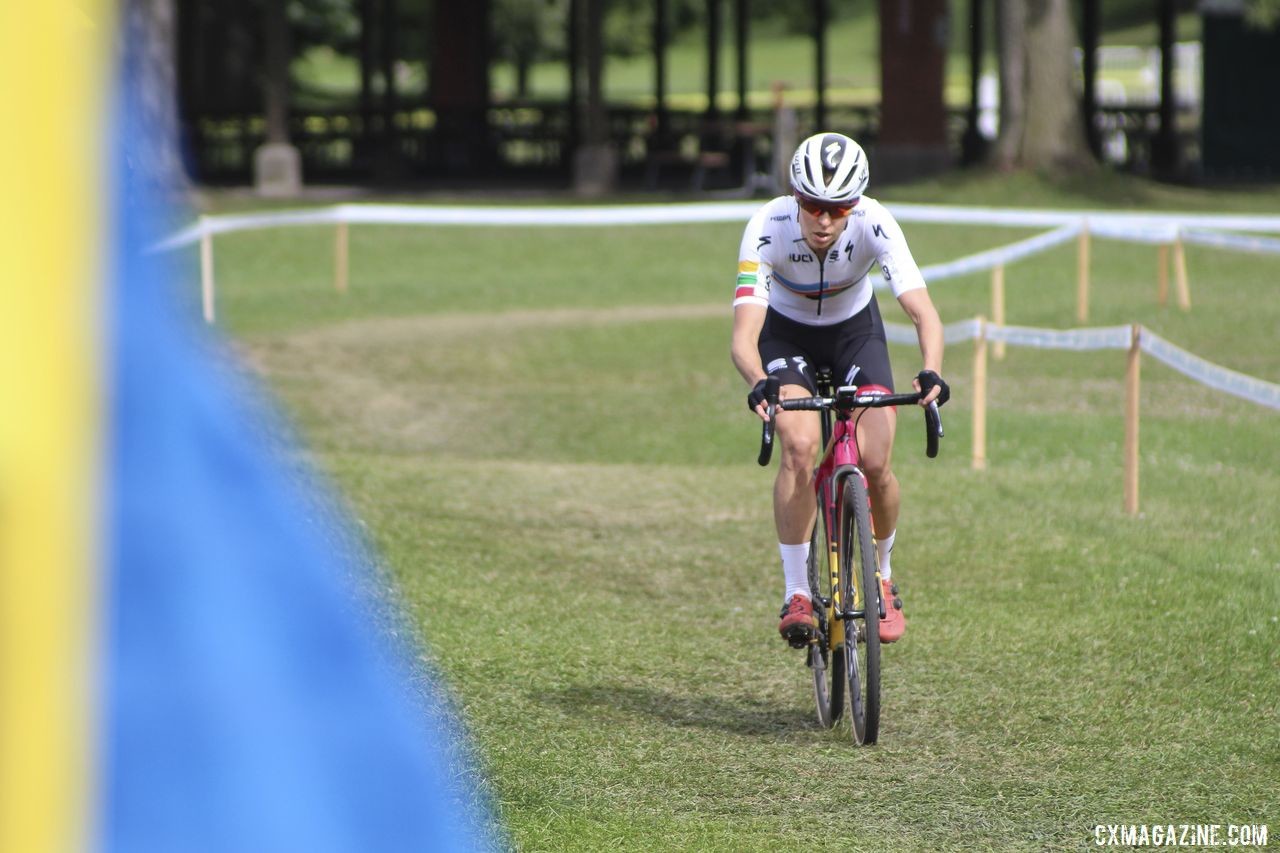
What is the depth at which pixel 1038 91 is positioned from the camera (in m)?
27.6

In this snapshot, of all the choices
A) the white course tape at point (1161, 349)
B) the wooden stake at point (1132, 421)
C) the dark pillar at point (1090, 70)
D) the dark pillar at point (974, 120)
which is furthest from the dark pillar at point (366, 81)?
the wooden stake at point (1132, 421)

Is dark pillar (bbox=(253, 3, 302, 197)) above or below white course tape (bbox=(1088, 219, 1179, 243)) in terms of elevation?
above

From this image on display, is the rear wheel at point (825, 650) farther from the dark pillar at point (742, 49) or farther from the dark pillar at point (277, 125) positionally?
the dark pillar at point (742, 49)

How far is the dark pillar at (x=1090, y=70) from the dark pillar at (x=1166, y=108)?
1.13m

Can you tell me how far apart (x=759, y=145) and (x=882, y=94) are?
650 centimetres

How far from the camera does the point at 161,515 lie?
3.45 ft

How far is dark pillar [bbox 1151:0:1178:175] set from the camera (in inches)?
1308

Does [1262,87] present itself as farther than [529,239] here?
Yes

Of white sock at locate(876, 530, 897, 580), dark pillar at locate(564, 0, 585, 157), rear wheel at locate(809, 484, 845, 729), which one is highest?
dark pillar at locate(564, 0, 585, 157)

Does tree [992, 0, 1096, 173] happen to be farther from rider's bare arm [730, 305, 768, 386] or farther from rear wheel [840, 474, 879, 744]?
rear wheel [840, 474, 879, 744]

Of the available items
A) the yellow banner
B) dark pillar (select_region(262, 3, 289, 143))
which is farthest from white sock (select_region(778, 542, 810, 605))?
dark pillar (select_region(262, 3, 289, 143))

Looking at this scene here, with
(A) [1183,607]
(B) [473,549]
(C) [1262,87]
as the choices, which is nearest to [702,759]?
(A) [1183,607]

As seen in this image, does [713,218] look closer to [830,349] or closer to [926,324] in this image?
[830,349]

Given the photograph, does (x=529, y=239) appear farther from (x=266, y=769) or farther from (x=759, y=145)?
(x=266, y=769)
